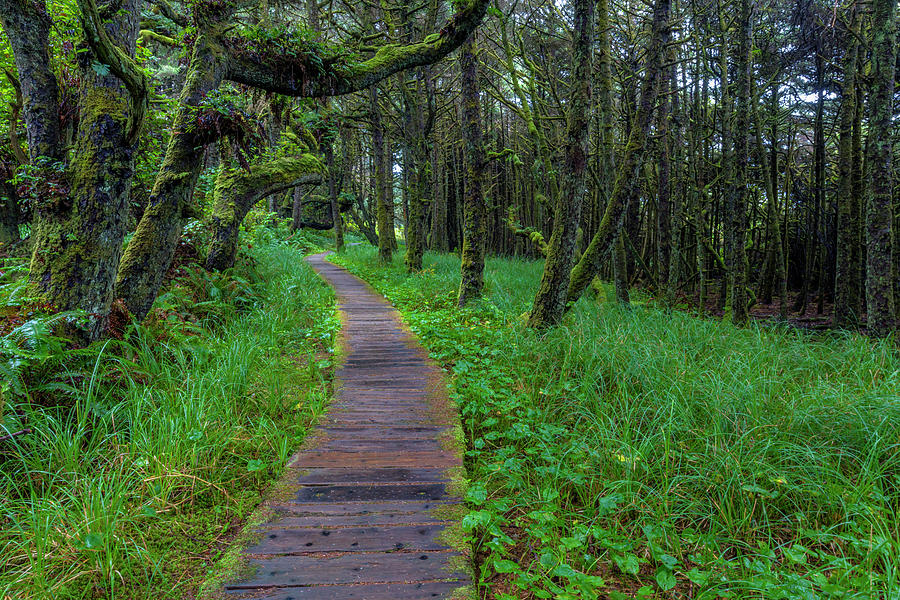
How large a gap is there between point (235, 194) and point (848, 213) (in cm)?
1008

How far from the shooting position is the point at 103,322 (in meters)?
4.14

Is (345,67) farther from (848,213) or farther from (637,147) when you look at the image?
(848,213)

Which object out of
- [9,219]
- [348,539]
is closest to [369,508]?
[348,539]

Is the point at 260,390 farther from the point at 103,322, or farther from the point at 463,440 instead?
the point at 463,440

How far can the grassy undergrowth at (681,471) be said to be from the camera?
2.28 m

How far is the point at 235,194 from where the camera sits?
765cm

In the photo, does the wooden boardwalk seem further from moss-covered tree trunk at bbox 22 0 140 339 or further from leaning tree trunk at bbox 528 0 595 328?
moss-covered tree trunk at bbox 22 0 140 339

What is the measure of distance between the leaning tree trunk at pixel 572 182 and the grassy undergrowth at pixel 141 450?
3.01 m

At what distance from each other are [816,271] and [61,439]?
48.7 feet

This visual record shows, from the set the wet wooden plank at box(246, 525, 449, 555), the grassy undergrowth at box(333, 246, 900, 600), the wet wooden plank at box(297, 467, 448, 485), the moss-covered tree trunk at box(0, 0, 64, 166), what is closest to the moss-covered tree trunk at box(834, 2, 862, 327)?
the grassy undergrowth at box(333, 246, 900, 600)

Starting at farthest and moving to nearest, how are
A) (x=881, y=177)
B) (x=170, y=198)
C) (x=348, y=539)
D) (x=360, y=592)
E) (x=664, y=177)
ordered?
(x=664, y=177), (x=881, y=177), (x=170, y=198), (x=348, y=539), (x=360, y=592)

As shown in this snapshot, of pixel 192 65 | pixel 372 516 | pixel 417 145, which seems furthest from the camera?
pixel 417 145

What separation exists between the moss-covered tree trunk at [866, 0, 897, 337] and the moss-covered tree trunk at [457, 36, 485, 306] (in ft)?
17.6

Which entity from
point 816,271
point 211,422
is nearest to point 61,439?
point 211,422
